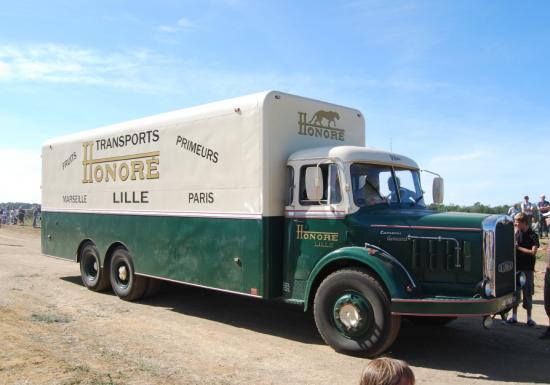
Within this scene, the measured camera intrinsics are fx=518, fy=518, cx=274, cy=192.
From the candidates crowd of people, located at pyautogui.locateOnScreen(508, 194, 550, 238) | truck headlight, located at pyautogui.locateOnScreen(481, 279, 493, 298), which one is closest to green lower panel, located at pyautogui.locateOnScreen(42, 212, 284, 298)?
truck headlight, located at pyautogui.locateOnScreen(481, 279, 493, 298)

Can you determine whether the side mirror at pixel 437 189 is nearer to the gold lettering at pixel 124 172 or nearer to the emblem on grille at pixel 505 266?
the emblem on grille at pixel 505 266

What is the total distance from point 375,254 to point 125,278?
215 inches

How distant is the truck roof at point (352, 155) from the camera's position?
6.71 m

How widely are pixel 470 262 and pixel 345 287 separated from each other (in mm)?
1462

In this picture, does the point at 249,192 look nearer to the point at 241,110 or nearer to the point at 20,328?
the point at 241,110

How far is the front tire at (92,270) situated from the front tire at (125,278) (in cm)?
39

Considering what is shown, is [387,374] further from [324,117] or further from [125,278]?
[125,278]

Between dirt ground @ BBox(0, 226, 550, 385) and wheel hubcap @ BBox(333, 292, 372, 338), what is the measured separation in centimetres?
33

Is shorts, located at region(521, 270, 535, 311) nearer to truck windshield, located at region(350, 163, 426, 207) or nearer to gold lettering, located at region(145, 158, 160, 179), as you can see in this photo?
truck windshield, located at region(350, 163, 426, 207)

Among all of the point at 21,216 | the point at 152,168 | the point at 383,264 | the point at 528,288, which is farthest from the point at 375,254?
the point at 21,216

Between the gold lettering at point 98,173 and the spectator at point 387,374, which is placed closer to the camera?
the spectator at point 387,374

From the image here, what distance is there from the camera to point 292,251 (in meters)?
6.98

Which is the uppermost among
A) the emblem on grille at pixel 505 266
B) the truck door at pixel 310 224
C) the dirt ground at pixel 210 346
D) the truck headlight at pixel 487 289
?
the truck door at pixel 310 224

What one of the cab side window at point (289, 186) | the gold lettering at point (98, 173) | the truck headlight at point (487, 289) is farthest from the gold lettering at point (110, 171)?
the truck headlight at point (487, 289)
